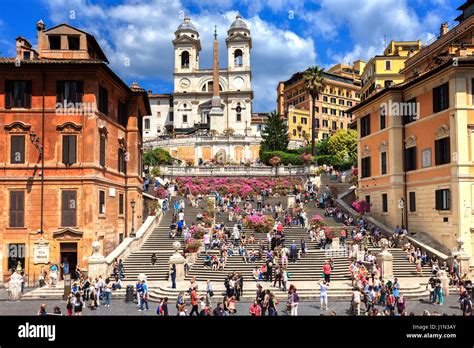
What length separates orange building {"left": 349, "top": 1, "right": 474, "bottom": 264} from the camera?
96.0 ft

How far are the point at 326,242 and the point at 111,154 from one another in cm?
1630

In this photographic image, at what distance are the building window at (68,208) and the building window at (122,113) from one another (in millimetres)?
8146

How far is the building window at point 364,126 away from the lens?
4059cm

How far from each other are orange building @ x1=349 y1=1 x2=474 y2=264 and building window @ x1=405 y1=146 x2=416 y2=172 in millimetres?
74

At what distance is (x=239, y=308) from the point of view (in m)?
22.1

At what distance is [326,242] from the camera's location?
107ft

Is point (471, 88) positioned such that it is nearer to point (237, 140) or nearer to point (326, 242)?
point (326, 242)

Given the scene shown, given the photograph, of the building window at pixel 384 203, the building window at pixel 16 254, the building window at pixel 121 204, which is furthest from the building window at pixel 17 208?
the building window at pixel 384 203

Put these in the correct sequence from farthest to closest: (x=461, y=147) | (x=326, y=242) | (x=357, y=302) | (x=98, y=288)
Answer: (x=326, y=242) < (x=461, y=147) < (x=98, y=288) < (x=357, y=302)

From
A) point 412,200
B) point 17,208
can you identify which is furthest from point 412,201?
point 17,208

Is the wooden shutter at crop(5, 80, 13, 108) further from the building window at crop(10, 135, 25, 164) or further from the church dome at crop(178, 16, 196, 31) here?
the church dome at crop(178, 16, 196, 31)

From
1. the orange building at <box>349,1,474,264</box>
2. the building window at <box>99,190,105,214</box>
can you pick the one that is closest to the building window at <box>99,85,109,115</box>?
the building window at <box>99,190,105,214</box>
